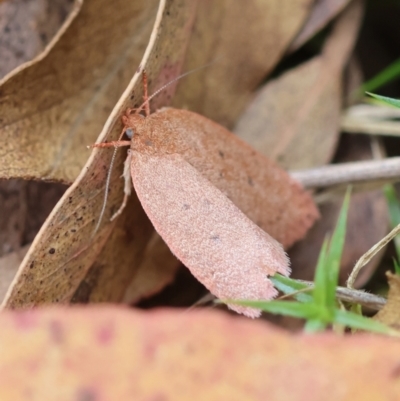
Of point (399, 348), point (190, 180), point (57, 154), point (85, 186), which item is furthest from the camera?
point (57, 154)

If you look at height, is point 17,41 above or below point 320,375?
above

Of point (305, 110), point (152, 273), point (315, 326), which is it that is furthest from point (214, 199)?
point (305, 110)

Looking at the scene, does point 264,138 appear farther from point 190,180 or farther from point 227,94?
point 190,180

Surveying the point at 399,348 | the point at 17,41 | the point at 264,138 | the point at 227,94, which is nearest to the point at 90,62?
the point at 17,41

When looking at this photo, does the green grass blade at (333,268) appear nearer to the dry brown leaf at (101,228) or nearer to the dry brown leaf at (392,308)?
the dry brown leaf at (392,308)

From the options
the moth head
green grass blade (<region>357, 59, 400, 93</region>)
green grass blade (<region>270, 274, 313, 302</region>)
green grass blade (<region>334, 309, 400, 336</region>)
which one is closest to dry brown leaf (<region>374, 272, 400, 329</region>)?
green grass blade (<region>334, 309, 400, 336</region>)

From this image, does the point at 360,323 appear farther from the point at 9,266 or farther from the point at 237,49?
the point at 237,49
